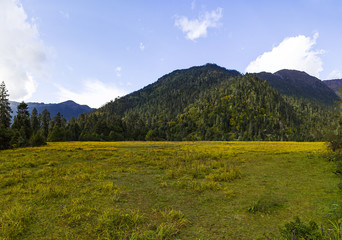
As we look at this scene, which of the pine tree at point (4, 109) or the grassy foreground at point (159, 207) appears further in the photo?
the pine tree at point (4, 109)

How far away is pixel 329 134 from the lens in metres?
18.3

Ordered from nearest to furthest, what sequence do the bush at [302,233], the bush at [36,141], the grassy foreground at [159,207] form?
the bush at [302,233] → the grassy foreground at [159,207] → the bush at [36,141]

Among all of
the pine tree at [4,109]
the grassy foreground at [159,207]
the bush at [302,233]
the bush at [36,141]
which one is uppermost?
the pine tree at [4,109]

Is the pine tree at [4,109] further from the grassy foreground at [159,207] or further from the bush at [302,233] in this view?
the bush at [302,233]

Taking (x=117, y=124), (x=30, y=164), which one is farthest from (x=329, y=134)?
(x=117, y=124)

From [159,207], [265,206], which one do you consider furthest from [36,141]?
[265,206]

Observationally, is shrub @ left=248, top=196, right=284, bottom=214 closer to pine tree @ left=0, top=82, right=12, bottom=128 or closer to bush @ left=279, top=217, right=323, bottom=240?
bush @ left=279, top=217, right=323, bottom=240

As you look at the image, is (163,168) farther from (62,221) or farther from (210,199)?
(62,221)

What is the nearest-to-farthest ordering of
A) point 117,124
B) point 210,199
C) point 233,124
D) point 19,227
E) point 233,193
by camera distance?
point 19,227 < point 210,199 < point 233,193 < point 117,124 < point 233,124

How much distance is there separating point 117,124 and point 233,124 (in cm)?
11203

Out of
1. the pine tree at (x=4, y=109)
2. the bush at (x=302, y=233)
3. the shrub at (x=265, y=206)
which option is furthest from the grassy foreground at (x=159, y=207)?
the pine tree at (x=4, y=109)

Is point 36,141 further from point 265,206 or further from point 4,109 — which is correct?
point 265,206

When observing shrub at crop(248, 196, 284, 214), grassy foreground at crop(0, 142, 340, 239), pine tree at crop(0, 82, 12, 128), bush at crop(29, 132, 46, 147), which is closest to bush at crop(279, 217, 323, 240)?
grassy foreground at crop(0, 142, 340, 239)

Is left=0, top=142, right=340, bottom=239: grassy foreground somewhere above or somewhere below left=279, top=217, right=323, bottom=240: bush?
below
